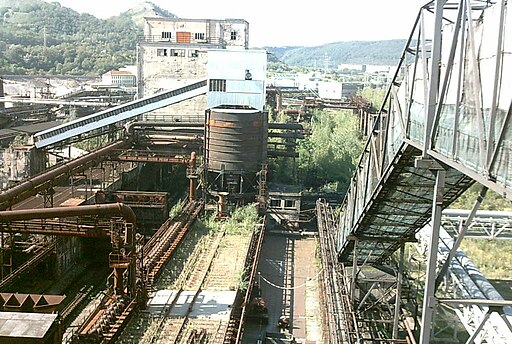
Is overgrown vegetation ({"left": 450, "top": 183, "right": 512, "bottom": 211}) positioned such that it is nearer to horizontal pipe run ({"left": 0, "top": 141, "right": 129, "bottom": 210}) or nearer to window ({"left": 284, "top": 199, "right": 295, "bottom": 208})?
window ({"left": 284, "top": 199, "right": 295, "bottom": 208})

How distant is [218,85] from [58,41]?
9775 cm

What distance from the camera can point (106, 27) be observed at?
510 feet

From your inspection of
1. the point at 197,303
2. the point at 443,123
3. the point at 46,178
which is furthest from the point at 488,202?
the point at 443,123

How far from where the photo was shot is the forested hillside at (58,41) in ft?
289

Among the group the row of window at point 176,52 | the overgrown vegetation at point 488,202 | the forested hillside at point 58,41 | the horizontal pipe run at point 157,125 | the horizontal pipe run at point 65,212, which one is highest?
the forested hillside at point 58,41

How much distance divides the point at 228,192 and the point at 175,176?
7.75 m

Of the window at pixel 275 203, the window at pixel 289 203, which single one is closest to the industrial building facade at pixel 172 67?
the window at pixel 275 203

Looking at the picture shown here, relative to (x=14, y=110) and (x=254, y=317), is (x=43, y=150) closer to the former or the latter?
(x=254, y=317)

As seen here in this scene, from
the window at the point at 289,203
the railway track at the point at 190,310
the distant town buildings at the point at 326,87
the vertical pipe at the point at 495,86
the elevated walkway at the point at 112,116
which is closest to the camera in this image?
the vertical pipe at the point at 495,86

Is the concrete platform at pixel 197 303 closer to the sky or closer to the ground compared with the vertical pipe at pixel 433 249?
closer to the ground

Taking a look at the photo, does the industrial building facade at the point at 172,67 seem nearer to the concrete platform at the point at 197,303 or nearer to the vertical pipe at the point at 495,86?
the concrete platform at the point at 197,303

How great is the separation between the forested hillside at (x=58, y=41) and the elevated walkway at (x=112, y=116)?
192ft

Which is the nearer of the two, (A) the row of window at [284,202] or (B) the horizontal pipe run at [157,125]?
(A) the row of window at [284,202]

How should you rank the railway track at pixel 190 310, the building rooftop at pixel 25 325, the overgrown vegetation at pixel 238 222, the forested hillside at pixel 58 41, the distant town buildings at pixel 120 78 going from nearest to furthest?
the building rooftop at pixel 25 325
the railway track at pixel 190 310
the overgrown vegetation at pixel 238 222
the distant town buildings at pixel 120 78
the forested hillside at pixel 58 41
